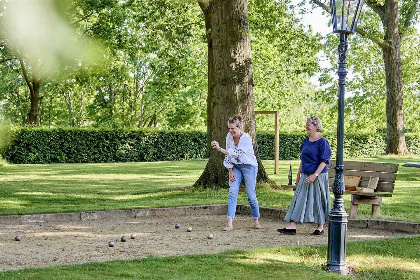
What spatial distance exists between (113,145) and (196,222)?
22.4 m

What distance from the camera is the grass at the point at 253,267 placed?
644cm

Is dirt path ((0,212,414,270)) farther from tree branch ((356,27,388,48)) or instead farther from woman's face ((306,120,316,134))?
tree branch ((356,27,388,48))

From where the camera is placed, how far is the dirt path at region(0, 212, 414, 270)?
7.90 meters

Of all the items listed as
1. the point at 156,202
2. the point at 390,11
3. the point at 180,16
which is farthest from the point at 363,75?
the point at 156,202

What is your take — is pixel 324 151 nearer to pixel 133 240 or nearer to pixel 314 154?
pixel 314 154

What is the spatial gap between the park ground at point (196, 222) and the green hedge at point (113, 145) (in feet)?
24.5

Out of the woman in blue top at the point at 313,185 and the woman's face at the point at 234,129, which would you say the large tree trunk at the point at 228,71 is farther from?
the woman in blue top at the point at 313,185

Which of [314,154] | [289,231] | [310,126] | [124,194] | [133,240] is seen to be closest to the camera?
[133,240]

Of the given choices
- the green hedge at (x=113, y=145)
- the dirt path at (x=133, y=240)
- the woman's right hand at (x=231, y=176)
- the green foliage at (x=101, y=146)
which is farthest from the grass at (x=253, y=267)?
the green foliage at (x=101, y=146)

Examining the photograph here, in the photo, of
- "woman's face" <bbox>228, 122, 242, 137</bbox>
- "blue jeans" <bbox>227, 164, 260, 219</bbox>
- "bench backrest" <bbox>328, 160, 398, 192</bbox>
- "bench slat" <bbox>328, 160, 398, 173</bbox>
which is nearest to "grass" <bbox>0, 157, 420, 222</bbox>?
"bench backrest" <bbox>328, 160, 398, 192</bbox>

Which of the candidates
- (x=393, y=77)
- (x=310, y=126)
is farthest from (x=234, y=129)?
(x=393, y=77)

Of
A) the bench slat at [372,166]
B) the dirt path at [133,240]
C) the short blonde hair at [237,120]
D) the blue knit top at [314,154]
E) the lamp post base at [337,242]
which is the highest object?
the short blonde hair at [237,120]

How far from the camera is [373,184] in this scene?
11.2 m

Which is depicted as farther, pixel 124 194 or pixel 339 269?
pixel 124 194
